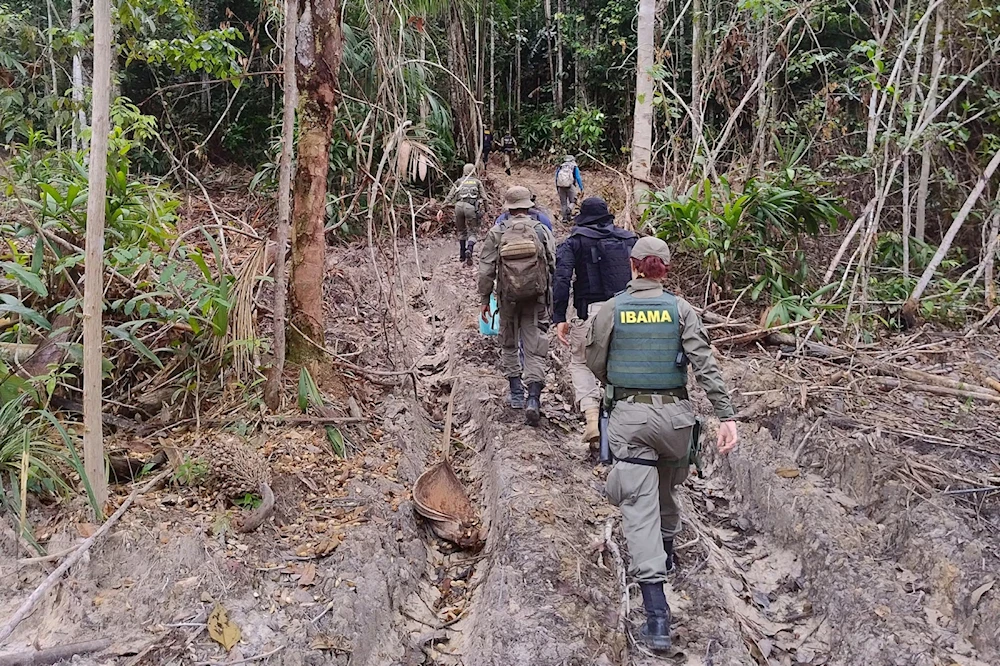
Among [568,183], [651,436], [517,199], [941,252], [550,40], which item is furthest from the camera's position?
[550,40]

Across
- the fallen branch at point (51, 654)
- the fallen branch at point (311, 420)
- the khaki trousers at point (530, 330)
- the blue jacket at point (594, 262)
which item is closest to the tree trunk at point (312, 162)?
the fallen branch at point (311, 420)

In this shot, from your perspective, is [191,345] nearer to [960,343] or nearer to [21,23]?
[960,343]

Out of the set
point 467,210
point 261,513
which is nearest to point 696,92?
point 467,210

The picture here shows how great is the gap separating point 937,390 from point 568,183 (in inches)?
312

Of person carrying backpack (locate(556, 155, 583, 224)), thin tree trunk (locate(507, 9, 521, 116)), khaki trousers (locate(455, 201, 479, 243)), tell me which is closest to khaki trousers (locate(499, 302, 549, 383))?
khaki trousers (locate(455, 201, 479, 243))

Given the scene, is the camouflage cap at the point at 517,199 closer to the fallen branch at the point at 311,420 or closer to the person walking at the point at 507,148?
the fallen branch at the point at 311,420

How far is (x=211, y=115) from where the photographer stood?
15.1m

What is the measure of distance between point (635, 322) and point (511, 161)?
59.7ft

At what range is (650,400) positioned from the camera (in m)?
3.43

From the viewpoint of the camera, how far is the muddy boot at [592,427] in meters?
5.25

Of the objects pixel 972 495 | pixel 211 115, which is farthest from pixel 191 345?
pixel 211 115

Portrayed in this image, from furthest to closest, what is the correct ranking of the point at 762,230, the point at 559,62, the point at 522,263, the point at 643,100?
the point at 559,62 < the point at 643,100 < the point at 762,230 < the point at 522,263

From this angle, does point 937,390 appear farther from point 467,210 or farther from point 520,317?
point 467,210

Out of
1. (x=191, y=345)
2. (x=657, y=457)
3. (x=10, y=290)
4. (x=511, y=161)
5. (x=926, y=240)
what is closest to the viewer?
(x=657, y=457)
